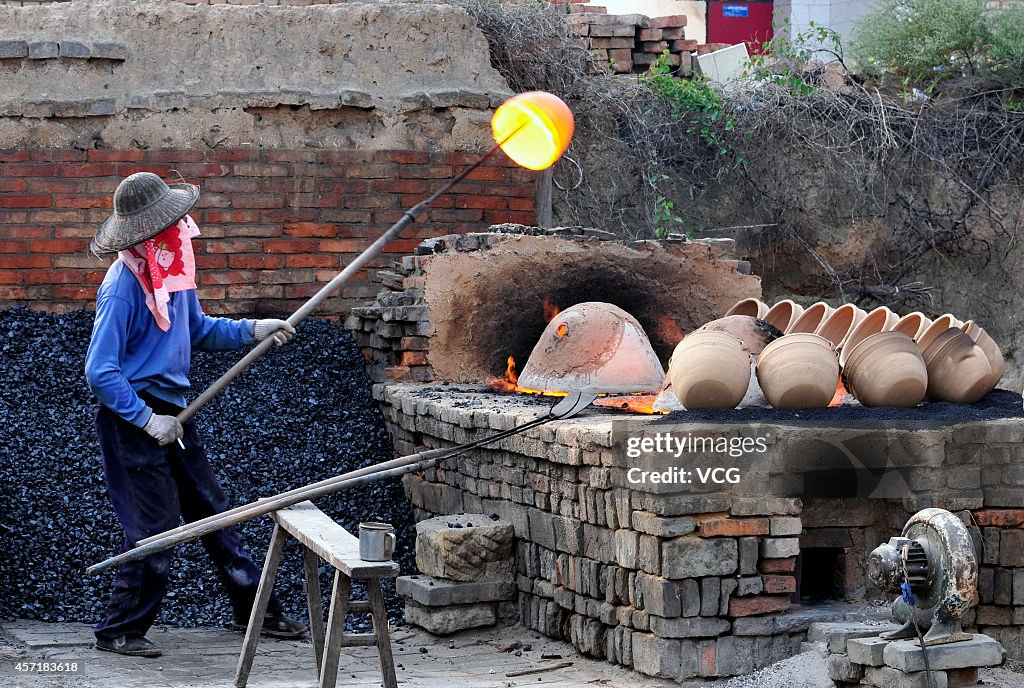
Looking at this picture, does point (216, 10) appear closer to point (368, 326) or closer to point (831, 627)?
point (368, 326)

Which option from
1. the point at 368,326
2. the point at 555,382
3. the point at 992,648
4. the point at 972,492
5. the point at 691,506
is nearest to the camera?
the point at 992,648

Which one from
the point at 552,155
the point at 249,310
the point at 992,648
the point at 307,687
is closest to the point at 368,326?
the point at 249,310

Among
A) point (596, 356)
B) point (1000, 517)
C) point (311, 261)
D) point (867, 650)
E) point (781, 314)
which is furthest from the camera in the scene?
point (311, 261)

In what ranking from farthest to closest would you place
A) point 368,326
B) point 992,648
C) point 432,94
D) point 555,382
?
point 432,94
point 368,326
point 555,382
point 992,648

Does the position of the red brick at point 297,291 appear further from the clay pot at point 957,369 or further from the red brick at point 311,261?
the clay pot at point 957,369

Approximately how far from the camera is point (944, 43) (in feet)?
37.2

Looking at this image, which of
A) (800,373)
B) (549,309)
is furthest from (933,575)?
(549,309)

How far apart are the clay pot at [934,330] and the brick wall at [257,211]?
135 inches

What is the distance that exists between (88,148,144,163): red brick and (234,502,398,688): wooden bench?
432 cm

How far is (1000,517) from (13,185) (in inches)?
248

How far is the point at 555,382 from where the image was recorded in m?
7.16

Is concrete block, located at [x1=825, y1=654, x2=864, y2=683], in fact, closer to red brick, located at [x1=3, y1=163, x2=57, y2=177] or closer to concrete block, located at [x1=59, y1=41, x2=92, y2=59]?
red brick, located at [x1=3, y1=163, x2=57, y2=177]

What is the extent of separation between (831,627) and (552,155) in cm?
219

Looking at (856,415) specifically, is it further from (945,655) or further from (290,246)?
(290,246)
